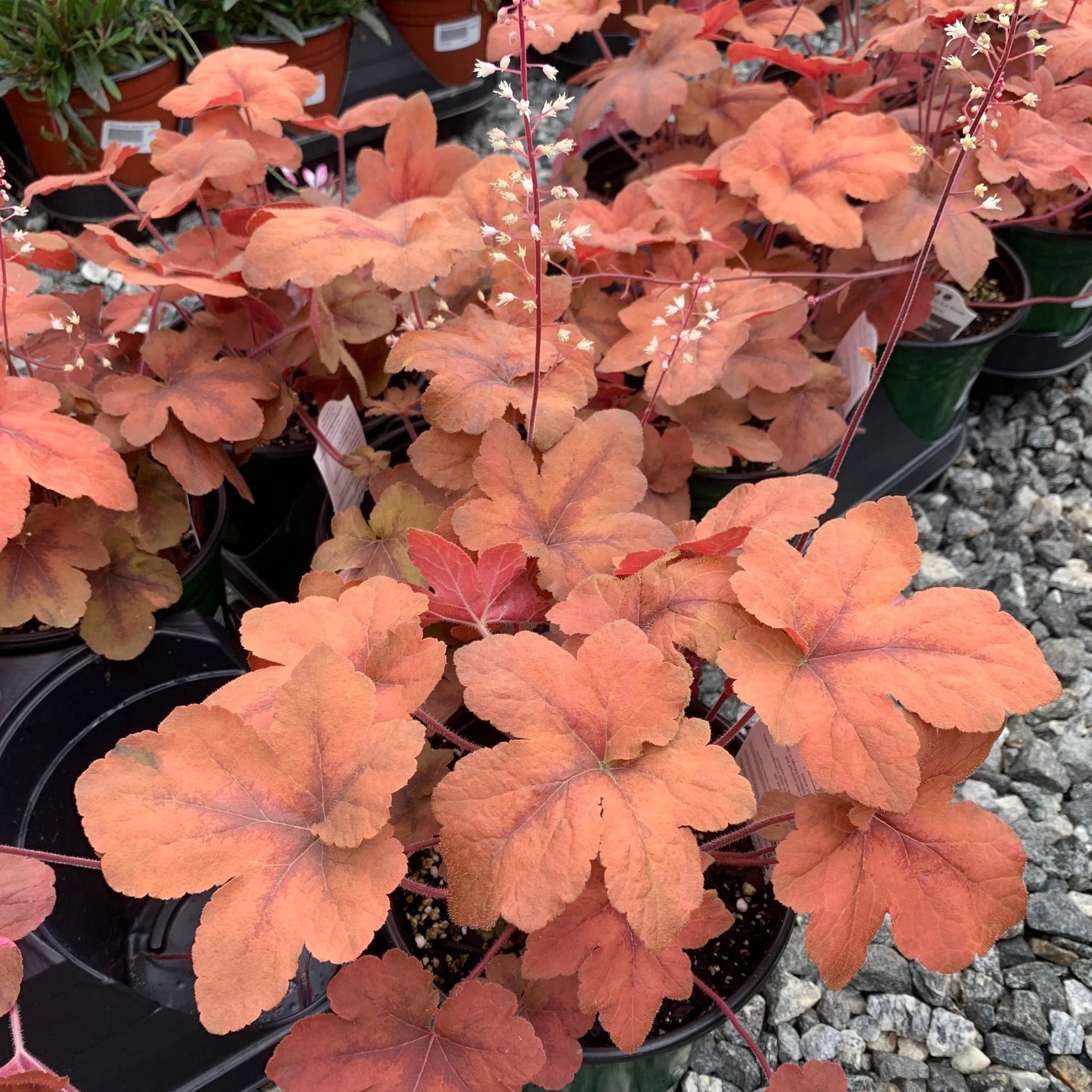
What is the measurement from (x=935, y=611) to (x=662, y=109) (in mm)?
1084

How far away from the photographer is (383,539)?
48.3 inches

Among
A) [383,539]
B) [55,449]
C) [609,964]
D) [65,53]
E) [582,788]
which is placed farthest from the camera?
[65,53]

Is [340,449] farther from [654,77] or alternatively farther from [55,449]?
[654,77]

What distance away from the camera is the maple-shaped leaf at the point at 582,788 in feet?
2.43

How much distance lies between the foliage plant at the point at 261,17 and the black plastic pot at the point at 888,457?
195cm

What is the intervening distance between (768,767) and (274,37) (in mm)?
2616

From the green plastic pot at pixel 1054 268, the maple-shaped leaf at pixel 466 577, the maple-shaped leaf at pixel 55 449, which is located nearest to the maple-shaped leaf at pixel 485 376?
the maple-shaped leaf at pixel 466 577

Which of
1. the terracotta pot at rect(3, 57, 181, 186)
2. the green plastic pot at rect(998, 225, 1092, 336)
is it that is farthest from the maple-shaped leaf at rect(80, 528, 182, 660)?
the green plastic pot at rect(998, 225, 1092, 336)

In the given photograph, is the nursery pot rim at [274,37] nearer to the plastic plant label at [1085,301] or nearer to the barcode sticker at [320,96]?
the barcode sticker at [320,96]

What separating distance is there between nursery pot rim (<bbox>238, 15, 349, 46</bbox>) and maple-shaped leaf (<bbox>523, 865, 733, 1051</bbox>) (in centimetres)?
263

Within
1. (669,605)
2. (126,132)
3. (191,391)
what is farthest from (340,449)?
(126,132)

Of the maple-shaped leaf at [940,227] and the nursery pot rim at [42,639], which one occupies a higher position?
the maple-shaped leaf at [940,227]

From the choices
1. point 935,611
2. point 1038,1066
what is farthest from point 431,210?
point 1038,1066

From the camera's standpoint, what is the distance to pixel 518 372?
Answer: 1154 millimetres
